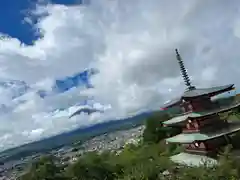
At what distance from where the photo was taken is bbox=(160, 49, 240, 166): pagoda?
980 inches

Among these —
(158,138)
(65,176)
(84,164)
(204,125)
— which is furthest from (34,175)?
(204,125)

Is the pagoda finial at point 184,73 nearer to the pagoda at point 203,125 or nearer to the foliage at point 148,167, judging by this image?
the pagoda at point 203,125

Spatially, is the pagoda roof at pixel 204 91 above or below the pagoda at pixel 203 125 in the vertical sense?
above

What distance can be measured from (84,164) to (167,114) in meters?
24.1

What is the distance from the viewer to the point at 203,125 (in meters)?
26.0

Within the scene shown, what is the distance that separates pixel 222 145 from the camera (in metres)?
25.4

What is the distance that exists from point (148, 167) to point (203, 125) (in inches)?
269

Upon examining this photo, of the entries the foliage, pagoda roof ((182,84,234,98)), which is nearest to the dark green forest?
the foliage

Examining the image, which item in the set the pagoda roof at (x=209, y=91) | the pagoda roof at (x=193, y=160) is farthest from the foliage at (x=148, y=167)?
the pagoda roof at (x=209, y=91)

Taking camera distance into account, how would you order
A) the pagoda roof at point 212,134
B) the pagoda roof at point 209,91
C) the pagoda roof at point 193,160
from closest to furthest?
the pagoda roof at point 193,160 → the pagoda roof at point 212,134 → the pagoda roof at point 209,91

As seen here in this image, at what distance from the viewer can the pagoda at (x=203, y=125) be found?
2489 cm

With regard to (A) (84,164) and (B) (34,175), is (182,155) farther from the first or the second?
(B) (34,175)

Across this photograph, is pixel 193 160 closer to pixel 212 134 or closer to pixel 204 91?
pixel 212 134

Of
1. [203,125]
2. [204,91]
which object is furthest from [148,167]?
[204,91]
